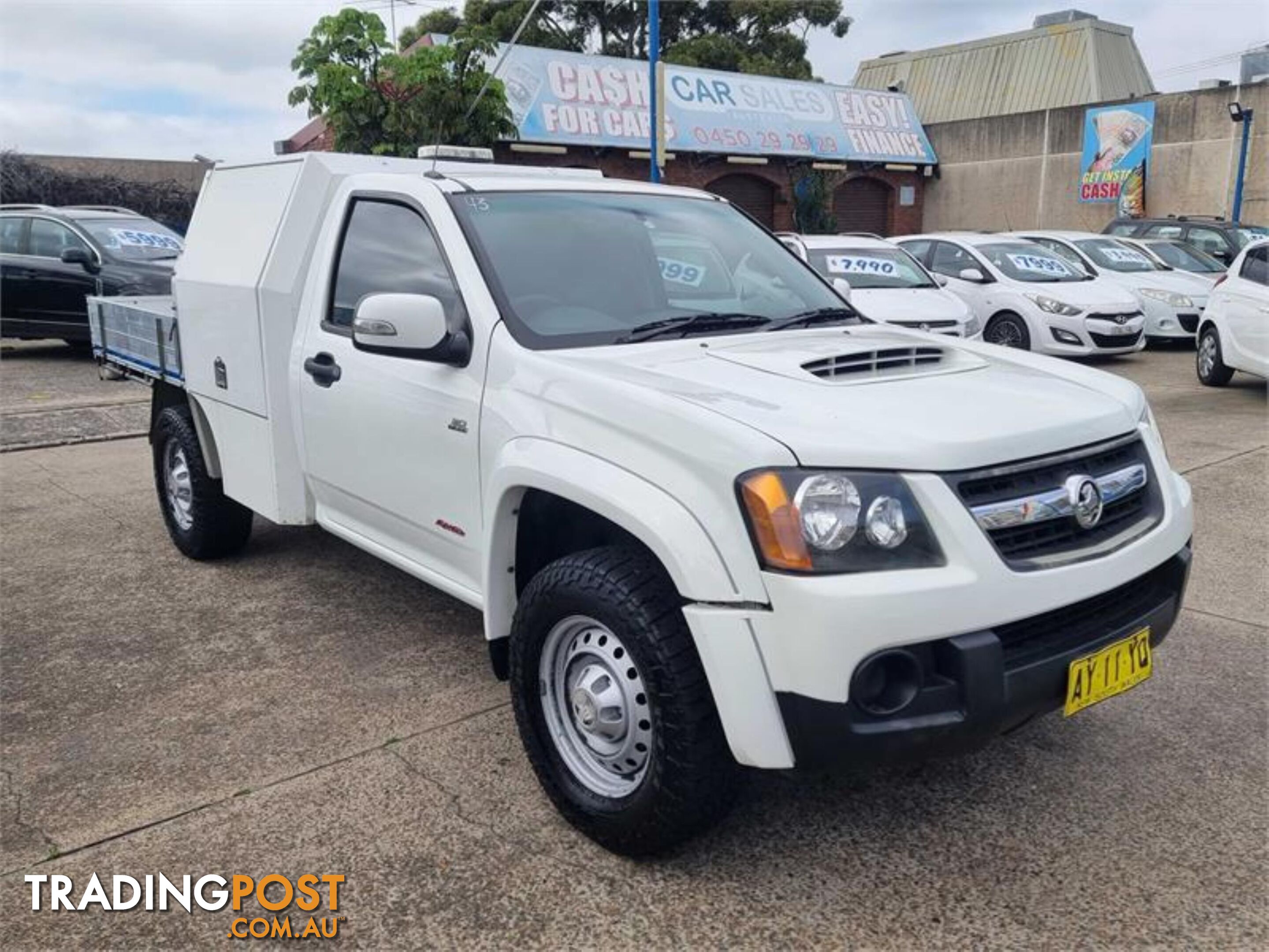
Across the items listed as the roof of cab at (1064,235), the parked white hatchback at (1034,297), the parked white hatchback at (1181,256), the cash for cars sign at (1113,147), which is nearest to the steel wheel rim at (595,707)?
the parked white hatchback at (1034,297)

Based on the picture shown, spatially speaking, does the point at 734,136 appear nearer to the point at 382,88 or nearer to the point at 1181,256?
the point at 1181,256

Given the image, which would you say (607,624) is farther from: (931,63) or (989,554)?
(931,63)

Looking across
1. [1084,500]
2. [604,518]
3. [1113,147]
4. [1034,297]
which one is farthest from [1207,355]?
[1113,147]

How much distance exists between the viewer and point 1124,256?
14453 mm

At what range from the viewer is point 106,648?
14.5 ft

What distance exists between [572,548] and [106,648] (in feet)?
7.38

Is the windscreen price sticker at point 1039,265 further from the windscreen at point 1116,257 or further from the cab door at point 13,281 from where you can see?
the cab door at point 13,281

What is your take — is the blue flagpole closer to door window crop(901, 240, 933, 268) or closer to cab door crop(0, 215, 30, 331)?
door window crop(901, 240, 933, 268)

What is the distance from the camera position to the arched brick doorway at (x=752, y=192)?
75.8 feet

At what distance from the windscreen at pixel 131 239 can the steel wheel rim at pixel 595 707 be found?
10.9 meters

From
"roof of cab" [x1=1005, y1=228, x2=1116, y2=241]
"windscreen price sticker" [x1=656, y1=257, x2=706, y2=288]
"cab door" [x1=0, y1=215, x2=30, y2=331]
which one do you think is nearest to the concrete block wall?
"roof of cab" [x1=1005, y1=228, x2=1116, y2=241]

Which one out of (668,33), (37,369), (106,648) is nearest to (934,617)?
(106,648)

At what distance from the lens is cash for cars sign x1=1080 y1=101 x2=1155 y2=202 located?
2425cm

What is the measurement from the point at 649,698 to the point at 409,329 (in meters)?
1.32
